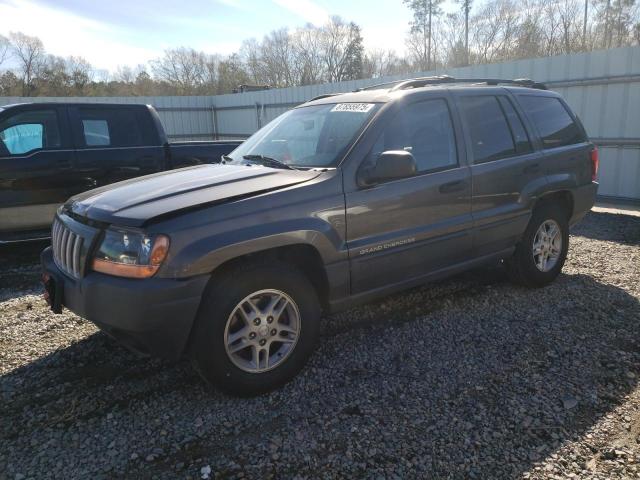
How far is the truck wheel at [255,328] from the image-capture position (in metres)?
2.79

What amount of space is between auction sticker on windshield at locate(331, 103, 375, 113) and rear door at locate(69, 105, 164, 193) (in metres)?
3.73

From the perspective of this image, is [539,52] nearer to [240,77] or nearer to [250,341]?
[240,77]

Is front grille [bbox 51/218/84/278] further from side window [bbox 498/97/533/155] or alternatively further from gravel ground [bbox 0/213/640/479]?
side window [bbox 498/97/533/155]

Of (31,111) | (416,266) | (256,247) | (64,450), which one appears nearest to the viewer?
(64,450)

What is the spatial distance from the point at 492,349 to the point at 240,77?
1954 inches

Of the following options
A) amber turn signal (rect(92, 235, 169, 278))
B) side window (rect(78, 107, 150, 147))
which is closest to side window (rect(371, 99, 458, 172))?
amber turn signal (rect(92, 235, 169, 278))

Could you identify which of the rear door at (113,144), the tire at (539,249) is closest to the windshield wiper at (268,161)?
the tire at (539,249)

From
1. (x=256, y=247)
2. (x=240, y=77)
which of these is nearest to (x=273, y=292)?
(x=256, y=247)

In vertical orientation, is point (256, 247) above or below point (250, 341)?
above

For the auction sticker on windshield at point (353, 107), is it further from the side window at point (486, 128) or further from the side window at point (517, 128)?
the side window at point (517, 128)

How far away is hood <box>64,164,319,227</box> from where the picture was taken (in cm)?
279

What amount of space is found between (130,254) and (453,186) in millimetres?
2442

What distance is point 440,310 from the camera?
4.33m

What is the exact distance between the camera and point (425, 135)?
150 inches
